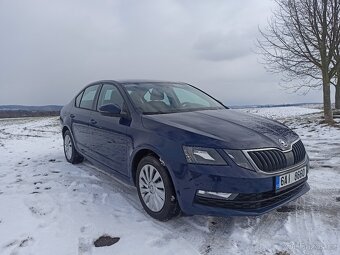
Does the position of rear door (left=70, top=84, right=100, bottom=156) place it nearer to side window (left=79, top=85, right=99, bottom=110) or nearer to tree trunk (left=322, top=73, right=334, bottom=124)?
side window (left=79, top=85, right=99, bottom=110)

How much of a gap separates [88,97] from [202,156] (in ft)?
10.3

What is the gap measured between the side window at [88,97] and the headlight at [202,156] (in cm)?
265

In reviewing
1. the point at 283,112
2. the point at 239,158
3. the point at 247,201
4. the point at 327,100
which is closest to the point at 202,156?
the point at 239,158

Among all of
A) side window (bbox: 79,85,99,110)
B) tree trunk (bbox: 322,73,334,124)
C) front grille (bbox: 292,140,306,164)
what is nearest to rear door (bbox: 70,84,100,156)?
side window (bbox: 79,85,99,110)

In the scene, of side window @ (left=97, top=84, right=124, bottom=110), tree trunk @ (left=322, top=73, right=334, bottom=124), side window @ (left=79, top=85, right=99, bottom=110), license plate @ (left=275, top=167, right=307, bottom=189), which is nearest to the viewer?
license plate @ (left=275, top=167, right=307, bottom=189)

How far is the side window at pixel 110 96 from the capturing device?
175 inches

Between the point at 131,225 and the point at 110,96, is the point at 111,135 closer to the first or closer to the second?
the point at 110,96

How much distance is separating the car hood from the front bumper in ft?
0.86

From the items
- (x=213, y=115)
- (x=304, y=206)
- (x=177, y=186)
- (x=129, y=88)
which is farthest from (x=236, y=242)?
(x=129, y=88)

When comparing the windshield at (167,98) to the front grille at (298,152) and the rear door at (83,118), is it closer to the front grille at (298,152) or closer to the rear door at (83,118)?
the rear door at (83,118)

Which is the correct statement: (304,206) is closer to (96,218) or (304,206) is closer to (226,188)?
(226,188)

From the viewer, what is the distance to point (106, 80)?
5.18m

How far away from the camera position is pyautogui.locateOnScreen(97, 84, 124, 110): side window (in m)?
4.43

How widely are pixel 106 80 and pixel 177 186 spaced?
2.58 metres
